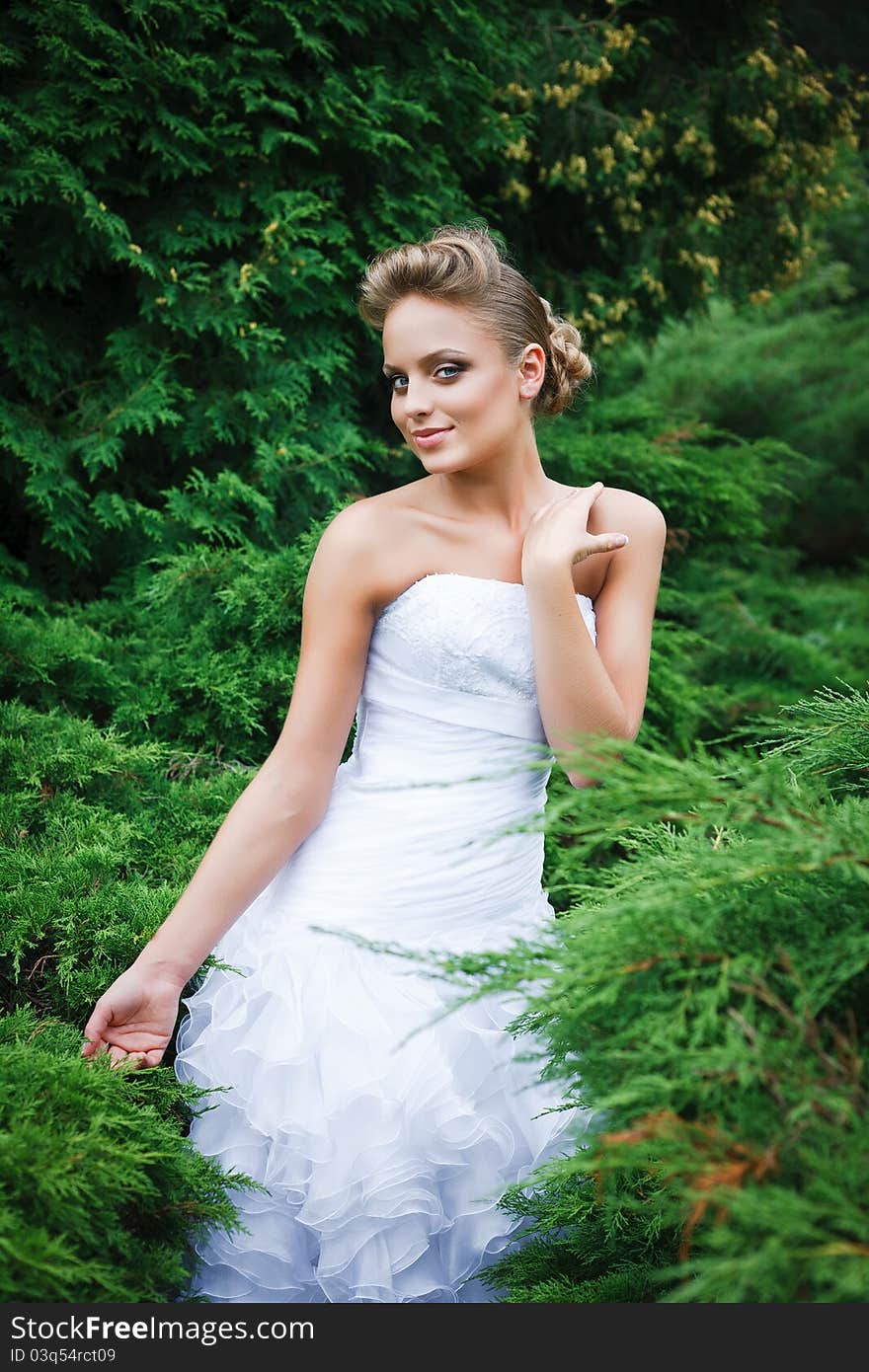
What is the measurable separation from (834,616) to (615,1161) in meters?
7.47

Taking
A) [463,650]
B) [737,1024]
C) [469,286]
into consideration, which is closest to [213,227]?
[469,286]

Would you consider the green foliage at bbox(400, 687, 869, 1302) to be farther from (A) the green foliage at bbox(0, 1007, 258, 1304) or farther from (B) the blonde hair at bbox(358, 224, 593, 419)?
(B) the blonde hair at bbox(358, 224, 593, 419)

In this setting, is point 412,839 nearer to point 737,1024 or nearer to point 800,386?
point 737,1024

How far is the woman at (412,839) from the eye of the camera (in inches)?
76.5

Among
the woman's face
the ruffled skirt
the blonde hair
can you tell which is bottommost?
the ruffled skirt

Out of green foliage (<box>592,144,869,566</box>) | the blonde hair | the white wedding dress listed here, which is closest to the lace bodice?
the white wedding dress

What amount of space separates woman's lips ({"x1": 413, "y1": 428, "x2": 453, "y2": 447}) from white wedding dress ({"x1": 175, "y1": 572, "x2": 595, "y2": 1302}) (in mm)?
273

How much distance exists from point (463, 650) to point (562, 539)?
33 centimetres

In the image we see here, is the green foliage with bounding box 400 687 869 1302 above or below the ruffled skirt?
above

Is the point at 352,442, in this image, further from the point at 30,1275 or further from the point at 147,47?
the point at 30,1275

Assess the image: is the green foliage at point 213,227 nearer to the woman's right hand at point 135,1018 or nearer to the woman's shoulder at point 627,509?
the woman's shoulder at point 627,509

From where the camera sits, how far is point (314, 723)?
2219 millimetres

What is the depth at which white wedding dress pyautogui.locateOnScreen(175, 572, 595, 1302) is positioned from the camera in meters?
1.92

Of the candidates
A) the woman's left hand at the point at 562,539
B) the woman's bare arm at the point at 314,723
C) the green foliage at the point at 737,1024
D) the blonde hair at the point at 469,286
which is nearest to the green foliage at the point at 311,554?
the green foliage at the point at 737,1024
